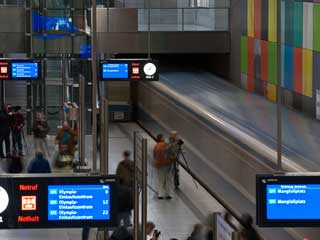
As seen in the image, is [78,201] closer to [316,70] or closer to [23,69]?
[316,70]

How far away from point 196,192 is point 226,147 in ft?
6.41

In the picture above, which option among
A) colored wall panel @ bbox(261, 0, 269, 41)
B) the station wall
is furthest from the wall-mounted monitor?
colored wall panel @ bbox(261, 0, 269, 41)

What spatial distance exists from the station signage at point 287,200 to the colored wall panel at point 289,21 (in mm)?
15937

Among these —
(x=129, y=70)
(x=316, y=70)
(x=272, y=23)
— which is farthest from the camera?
(x=272, y=23)

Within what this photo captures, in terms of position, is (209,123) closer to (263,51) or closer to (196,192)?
(196,192)

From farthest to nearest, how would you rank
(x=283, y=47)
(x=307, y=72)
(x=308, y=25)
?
(x=283, y=47) < (x=307, y=72) < (x=308, y=25)

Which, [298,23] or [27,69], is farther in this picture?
[27,69]

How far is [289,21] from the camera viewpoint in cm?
2809

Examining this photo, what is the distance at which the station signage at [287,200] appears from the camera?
12133 mm

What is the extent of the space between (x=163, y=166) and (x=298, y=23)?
6.73 metres

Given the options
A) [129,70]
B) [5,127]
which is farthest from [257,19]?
[5,127]

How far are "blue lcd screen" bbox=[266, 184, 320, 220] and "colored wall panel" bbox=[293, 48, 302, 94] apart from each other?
14786 millimetres

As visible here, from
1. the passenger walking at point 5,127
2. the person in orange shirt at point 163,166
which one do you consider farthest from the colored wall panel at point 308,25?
the passenger walking at point 5,127

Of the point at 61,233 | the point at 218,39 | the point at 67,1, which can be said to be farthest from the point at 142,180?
the point at 218,39
